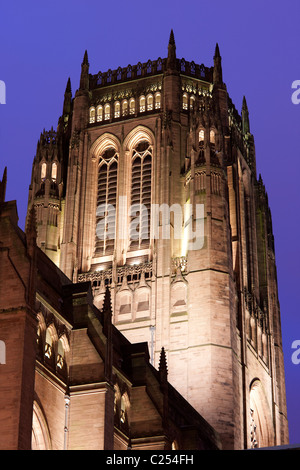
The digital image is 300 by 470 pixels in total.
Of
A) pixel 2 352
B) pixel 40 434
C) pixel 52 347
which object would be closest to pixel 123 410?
pixel 52 347

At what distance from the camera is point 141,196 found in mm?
65438

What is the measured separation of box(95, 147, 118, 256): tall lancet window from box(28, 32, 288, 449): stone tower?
3.4 inches

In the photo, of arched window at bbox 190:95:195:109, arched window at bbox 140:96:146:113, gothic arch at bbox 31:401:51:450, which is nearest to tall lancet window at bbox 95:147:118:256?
arched window at bbox 140:96:146:113

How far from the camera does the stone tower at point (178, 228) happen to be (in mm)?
58000

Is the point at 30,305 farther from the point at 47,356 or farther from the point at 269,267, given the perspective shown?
the point at 269,267

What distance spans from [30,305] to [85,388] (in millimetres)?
5193

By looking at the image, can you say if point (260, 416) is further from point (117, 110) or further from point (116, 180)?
point (117, 110)

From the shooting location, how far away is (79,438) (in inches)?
1347

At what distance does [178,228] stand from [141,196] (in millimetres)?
3831

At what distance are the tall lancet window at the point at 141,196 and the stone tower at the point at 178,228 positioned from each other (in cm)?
9

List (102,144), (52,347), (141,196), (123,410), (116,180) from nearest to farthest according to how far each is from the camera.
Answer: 1. (52,347)
2. (123,410)
3. (141,196)
4. (116,180)
5. (102,144)

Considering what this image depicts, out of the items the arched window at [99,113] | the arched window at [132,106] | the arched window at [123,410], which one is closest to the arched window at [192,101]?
the arched window at [132,106]

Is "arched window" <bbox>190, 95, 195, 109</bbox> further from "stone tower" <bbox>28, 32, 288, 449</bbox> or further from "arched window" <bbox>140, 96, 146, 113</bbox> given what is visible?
"arched window" <bbox>140, 96, 146, 113</bbox>

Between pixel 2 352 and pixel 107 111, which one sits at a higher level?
pixel 107 111
